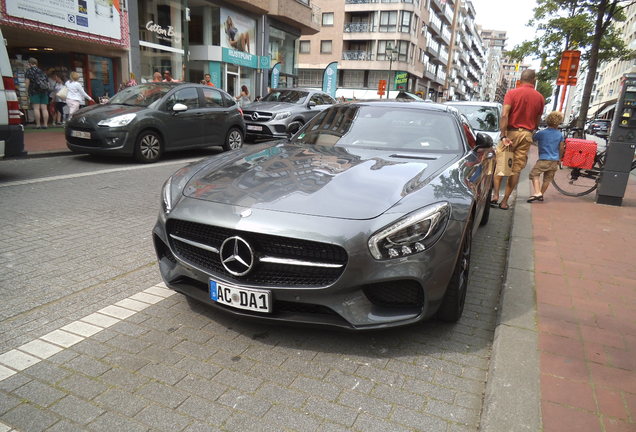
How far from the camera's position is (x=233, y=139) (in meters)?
11.4

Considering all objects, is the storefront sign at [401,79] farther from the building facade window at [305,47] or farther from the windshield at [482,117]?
the windshield at [482,117]

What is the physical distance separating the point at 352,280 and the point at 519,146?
5.48 m

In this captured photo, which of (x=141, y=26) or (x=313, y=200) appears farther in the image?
(x=141, y=26)

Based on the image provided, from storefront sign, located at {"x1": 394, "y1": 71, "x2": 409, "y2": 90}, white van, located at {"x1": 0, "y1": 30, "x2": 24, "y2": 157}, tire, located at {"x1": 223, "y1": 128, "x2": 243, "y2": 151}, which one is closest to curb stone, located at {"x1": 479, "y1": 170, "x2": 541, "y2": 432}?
white van, located at {"x1": 0, "y1": 30, "x2": 24, "y2": 157}

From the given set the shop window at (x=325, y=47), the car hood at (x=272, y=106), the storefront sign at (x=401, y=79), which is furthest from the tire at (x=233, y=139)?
the shop window at (x=325, y=47)

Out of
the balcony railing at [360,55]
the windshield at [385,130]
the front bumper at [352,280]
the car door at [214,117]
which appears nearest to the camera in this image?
the front bumper at [352,280]

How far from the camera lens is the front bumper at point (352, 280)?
2430 mm

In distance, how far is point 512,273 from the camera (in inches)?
154

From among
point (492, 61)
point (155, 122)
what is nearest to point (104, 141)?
point (155, 122)

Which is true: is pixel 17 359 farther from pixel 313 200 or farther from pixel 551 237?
pixel 551 237

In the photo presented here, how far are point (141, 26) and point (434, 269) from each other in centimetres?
1826

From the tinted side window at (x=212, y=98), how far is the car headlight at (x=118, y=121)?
2.15 m

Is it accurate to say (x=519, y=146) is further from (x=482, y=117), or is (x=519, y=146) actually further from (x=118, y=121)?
(x=118, y=121)

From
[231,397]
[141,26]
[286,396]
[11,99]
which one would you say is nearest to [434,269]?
[286,396]
